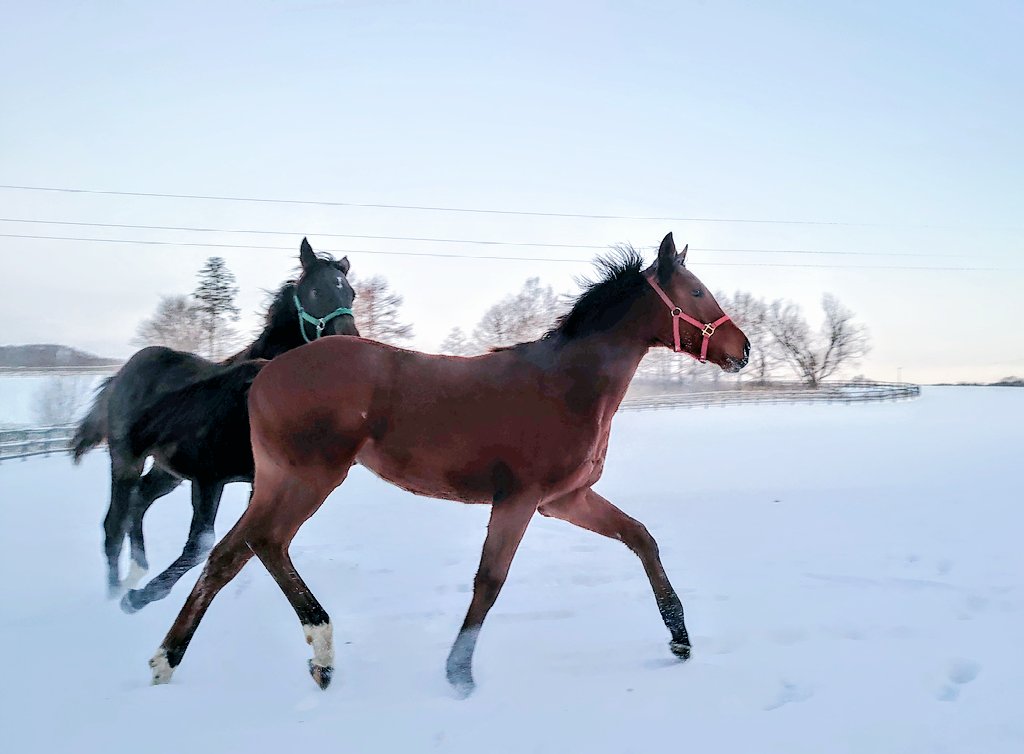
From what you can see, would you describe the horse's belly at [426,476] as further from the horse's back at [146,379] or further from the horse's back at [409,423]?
the horse's back at [146,379]

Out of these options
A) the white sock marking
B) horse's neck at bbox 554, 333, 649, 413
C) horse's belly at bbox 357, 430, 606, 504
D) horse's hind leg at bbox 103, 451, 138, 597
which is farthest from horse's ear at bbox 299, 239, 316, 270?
the white sock marking

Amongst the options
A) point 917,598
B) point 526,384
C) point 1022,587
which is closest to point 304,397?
point 526,384

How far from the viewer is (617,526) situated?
13.0ft

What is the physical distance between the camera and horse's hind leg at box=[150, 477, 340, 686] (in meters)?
3.37

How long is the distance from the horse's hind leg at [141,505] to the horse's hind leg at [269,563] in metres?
1.86

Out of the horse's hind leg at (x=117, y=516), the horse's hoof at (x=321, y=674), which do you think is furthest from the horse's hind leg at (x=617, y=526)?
the horse's hind leg at (x=117, y=516)

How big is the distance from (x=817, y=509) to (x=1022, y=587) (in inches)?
143

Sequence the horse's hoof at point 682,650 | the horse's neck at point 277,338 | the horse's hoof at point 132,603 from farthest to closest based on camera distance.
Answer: the horse's neck at point 277,338
the horse's hoof at point 132,603
the horse's hoof at point 682,650

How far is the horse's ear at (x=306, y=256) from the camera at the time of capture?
5.09m

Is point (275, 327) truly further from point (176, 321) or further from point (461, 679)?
point (176, 321)

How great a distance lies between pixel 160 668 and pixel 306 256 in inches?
115

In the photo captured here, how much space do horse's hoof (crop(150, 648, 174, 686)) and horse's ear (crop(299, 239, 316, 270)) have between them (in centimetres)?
277

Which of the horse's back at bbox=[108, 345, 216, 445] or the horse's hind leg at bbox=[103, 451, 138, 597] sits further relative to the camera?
the horse's hind leg at bbox=[103, 451, 138, 597]

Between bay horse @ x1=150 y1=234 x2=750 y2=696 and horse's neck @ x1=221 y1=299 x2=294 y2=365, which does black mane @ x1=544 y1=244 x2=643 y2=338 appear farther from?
horse's neck @ x1=221 y1=299 x2=294 y2=365
